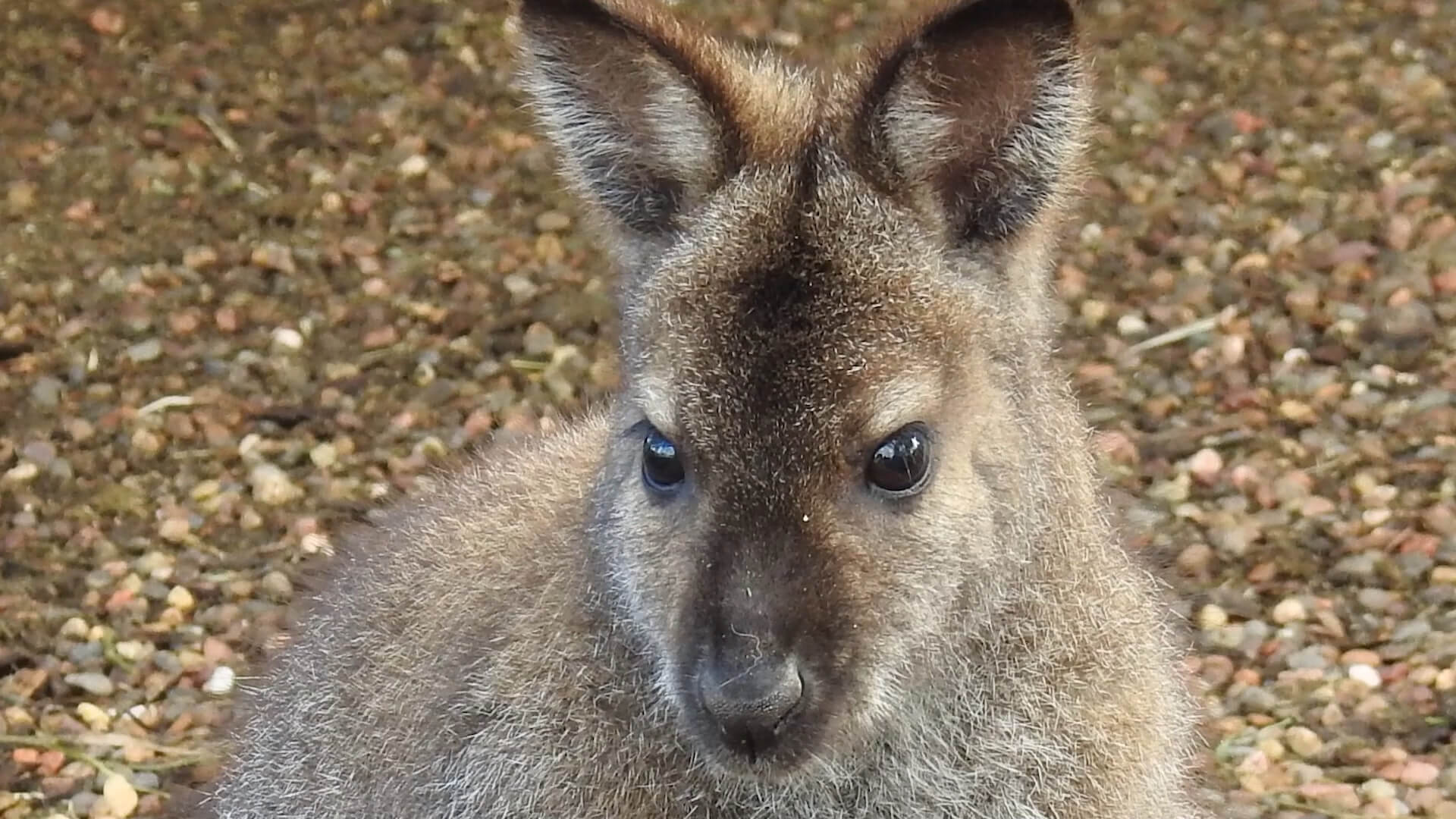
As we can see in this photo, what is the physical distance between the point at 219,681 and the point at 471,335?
1.72 m

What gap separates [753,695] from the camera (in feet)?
8.87

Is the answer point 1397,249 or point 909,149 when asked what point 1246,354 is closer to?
point 1397,249

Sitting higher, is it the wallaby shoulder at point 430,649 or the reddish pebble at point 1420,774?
the wallaby shoulder at point 430,649

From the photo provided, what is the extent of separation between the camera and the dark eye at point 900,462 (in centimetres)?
284

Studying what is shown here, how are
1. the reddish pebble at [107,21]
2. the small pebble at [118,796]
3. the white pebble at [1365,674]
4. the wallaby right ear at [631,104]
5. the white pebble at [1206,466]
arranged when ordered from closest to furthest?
the wallaby right ear at [631,104] → the small pebble at [118,796] → the white pebble at [1365,674] → the white pebble at [1206,466] → the reddish pebble at [107,21]

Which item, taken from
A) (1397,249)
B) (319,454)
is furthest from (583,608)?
(1397,249)

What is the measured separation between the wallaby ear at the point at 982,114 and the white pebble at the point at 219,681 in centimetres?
272

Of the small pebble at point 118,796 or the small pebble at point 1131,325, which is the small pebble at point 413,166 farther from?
the small pebble at point 118,796

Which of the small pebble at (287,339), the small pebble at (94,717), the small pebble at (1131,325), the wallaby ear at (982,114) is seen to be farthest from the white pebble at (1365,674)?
the small pebble at (287,339)

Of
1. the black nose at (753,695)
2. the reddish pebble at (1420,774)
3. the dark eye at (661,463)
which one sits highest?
the dark eye at (661,463)

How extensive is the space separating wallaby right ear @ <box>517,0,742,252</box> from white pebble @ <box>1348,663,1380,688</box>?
256cm

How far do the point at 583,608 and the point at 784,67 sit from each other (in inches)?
Answer: 39.1

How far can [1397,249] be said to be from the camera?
21.0 feet

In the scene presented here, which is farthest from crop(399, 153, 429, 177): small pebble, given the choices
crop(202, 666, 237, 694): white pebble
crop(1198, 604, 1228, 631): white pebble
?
crop(1198, 604, 1228, 631): white pebble
